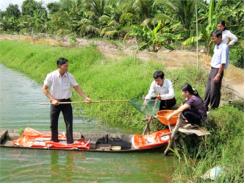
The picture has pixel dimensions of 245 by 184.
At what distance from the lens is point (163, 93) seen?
9242 mm

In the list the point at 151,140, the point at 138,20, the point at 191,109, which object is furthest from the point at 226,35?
the point at 138,20

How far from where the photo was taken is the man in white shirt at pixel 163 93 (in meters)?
9.15

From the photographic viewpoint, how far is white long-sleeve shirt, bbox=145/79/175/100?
30.1 ft

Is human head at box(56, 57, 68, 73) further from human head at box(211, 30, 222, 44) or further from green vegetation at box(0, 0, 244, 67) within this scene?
green vegetation at box(0, 0, 244, 67)

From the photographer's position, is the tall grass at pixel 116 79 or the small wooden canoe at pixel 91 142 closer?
the small wooden canoe at pixel 91 142

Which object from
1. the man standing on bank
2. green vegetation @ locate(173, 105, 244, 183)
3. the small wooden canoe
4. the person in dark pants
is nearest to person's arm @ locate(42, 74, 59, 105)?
the man standing on bank

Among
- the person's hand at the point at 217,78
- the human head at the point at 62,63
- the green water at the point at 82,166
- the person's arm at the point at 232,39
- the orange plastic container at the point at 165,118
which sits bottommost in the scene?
the green water at the point at 82,166

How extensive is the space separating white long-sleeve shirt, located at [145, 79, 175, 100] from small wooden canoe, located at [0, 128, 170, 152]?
27.5 inches

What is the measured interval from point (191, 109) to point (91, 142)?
7.01 ft

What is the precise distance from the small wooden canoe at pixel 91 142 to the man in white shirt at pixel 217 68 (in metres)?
1.33

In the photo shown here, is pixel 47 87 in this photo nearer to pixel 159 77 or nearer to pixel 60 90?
pixel 60 90

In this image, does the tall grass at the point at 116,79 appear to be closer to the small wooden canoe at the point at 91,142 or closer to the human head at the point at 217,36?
the small wooden canoe at the point at 91,142

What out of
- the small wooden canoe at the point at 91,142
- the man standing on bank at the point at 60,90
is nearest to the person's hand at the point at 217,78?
the small wooden canoe at the point at 91,142

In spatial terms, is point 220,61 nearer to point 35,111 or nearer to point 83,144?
point 83,144
